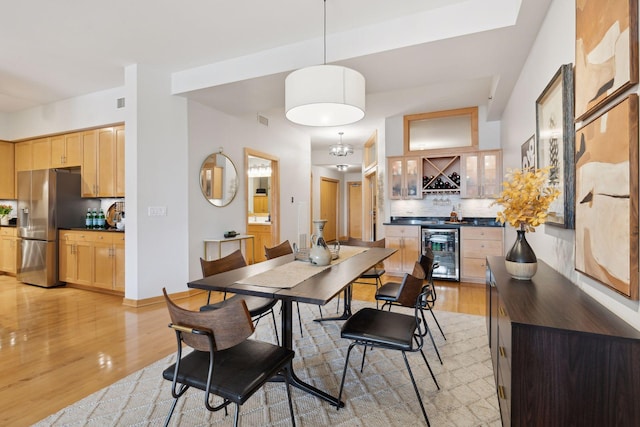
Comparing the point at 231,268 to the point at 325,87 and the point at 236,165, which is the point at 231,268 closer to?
the point at 325,87

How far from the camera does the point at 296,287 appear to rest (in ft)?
5.94

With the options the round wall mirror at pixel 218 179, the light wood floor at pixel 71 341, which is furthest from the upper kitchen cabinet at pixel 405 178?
the round wall mirror at pixel 218 179

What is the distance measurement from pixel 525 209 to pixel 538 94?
1.32 meters

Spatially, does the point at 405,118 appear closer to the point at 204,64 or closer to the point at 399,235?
the point at 399,235

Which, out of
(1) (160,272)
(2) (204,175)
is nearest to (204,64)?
(2) (204,175)

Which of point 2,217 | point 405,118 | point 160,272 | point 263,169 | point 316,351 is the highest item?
point 405,118

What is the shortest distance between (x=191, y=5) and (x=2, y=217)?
19.4ft

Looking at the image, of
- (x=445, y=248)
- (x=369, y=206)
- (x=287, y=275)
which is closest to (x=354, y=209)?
(x=369, y=206)

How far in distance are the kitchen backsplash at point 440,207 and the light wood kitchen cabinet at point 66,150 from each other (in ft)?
17.0

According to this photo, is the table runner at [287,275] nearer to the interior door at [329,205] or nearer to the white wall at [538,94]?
the white wall at [538,94]

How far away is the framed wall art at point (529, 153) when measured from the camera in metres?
2.61

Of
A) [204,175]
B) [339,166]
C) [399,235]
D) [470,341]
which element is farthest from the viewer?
[339,166]

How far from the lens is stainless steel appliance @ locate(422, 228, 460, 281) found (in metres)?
5.06

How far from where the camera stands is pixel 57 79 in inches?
170
